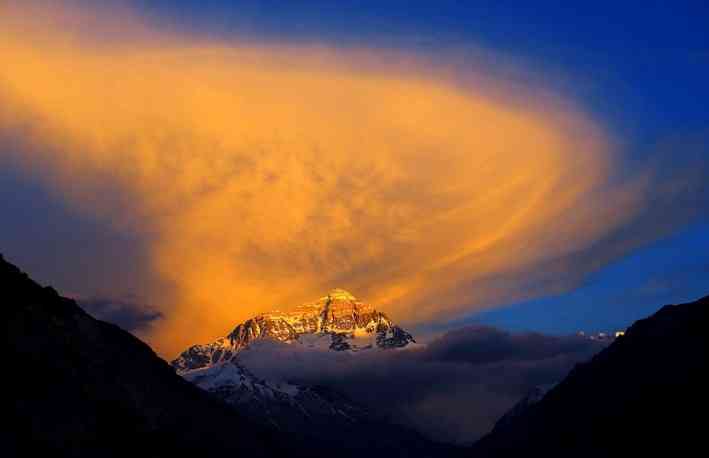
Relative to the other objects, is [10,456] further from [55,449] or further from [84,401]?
[84,401]

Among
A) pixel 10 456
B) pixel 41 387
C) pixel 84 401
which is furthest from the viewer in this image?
pixel 84 401

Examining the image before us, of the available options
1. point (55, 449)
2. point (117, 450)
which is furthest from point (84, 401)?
point (55, 449)

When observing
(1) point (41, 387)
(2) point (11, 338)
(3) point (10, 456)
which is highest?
(2) point (11, 338)

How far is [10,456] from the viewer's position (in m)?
160

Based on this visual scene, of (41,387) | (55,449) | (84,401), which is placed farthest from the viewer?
(84,401)

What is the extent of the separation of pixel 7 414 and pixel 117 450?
30612 mm

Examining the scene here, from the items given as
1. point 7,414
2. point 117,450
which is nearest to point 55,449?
point 7,414

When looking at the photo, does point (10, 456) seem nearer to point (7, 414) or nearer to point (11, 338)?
point (7, 414)

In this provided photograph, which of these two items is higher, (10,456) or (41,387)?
(41,387)

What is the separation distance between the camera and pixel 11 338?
19488 cm

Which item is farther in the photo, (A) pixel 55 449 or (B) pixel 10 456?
(A) pixel 55 449

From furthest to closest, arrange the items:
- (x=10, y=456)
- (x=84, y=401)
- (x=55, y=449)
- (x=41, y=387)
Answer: (x=84, y=401) → (x=41, y=387) → (x=55, y=449) → (x=10, y=456)

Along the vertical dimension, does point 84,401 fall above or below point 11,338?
below

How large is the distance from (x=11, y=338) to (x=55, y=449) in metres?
33.8
